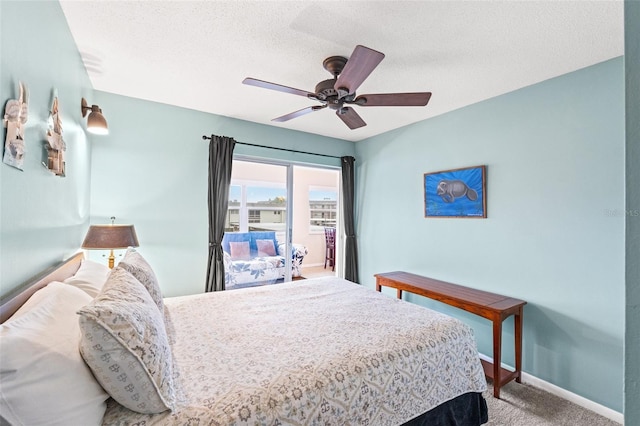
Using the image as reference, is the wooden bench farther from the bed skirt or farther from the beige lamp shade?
the beige lamp shade

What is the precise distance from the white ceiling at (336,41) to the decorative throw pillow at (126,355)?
167 cm

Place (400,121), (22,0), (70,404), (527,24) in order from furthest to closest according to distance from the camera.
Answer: (400,121) < (527,24) < (22,0) < (70,404)

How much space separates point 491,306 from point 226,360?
2.11 meters

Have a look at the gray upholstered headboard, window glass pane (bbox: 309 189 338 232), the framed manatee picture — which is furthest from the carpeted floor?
window glass pane (bbox: 309 189 338 232)

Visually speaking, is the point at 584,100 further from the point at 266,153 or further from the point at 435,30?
the point at 266,153

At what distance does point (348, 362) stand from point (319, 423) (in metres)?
0.30

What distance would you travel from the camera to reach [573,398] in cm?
230

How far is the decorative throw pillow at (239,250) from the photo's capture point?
3822mm

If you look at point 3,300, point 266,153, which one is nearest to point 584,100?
point 266,153

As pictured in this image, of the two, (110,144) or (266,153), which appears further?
(266,153)

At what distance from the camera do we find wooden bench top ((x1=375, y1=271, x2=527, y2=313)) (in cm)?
247

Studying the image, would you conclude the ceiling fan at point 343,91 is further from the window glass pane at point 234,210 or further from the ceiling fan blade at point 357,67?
the window glass pane at point 234,210

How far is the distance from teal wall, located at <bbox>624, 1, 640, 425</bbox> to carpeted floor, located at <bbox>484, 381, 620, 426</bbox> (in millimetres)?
1984

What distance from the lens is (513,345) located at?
269 cm
